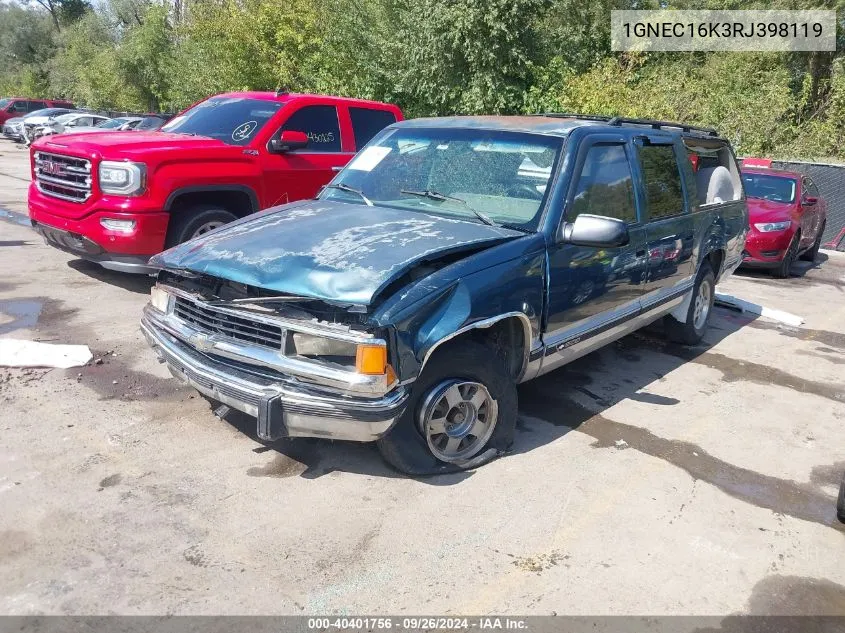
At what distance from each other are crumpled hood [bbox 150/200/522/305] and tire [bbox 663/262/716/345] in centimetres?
320

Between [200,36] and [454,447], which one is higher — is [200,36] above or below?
above

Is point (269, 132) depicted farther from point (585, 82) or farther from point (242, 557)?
point (585, 82)

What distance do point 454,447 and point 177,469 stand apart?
1.50 meters

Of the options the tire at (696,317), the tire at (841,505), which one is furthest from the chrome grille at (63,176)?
the tire at (841,505)

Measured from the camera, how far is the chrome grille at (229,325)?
361cm

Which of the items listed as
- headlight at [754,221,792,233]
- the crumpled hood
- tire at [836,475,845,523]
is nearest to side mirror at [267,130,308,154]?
the crumpled hood

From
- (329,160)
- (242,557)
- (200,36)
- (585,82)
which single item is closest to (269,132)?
(329,160)

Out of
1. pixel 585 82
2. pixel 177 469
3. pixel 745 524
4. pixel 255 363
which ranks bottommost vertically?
pixel 745 524

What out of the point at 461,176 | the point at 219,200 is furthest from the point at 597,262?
the point at 219,200

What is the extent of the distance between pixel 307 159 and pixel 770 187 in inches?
321

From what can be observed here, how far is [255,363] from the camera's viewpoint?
142 inches

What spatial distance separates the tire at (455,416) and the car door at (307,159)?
163 inches

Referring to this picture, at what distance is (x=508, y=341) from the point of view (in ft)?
14.0

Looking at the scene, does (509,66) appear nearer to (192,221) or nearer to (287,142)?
(287,142)
